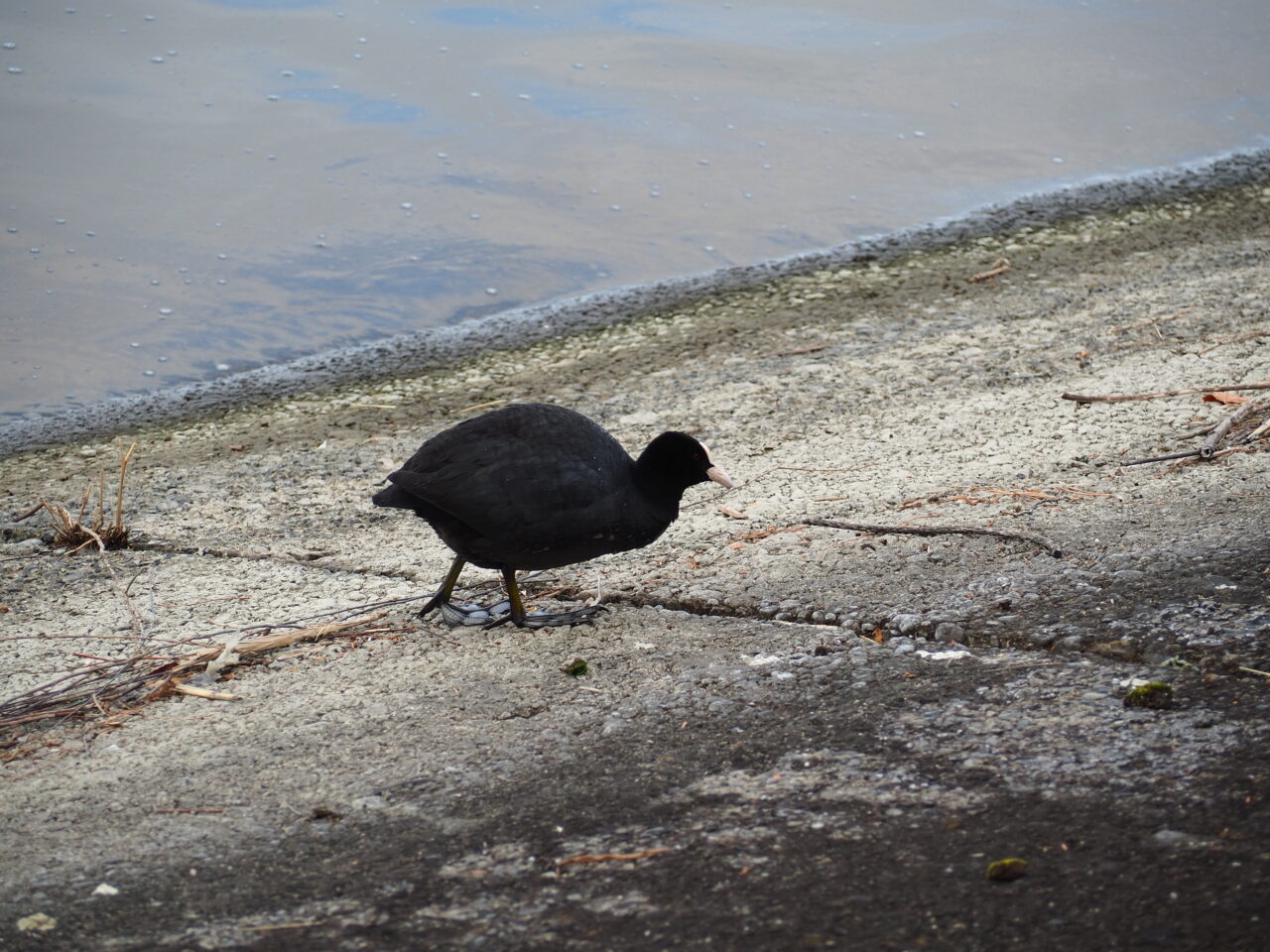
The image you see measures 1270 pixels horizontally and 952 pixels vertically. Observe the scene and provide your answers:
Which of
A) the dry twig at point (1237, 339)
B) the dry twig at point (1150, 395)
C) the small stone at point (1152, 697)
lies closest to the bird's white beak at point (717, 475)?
the small stone at point (1152, 697)

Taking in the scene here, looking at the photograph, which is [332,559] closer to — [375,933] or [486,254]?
[375,933]

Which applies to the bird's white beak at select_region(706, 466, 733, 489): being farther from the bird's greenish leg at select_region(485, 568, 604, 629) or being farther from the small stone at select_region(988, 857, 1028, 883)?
the small stone at select_region(988, 857, 1028, 883)

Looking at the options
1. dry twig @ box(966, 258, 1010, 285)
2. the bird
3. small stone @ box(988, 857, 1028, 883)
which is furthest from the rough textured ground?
dry twig @ box(966, 258, 1010, 285)

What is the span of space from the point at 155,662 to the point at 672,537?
1912 mm

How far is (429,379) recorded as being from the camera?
730 cm

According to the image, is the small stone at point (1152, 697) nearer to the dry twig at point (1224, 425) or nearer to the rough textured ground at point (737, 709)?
the rough textured ground at point (737, 709)

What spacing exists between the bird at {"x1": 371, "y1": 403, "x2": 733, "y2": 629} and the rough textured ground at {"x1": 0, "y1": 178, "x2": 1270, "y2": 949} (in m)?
0.29

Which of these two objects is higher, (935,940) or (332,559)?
(935,940)

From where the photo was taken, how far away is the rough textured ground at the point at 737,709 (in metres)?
2.48

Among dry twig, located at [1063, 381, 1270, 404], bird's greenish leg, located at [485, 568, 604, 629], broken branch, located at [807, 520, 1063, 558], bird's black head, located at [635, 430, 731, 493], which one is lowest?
bird's greenish leg, located at [485, 568, 604, 629]

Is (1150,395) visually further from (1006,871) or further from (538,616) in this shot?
(1006,871)

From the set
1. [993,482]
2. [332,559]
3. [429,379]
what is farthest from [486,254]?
[993,482]

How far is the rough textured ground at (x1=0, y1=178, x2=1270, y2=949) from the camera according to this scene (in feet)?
8.13

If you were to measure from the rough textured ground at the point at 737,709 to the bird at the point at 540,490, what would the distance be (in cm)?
29
